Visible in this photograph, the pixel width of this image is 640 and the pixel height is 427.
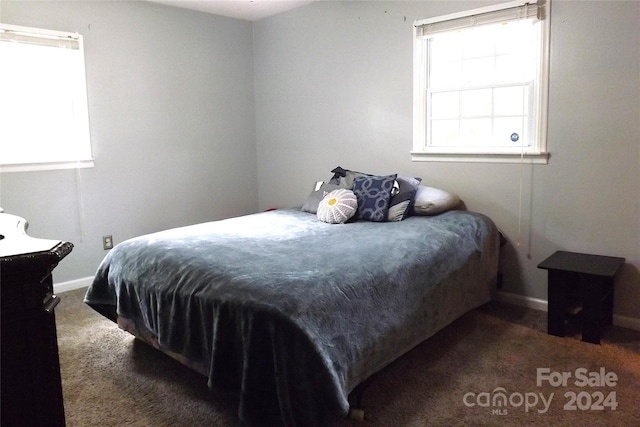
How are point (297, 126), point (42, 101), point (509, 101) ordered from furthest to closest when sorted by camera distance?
point (297, 126)
point (42, 101)
point (509, 101)

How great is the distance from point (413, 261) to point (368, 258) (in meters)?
0.26

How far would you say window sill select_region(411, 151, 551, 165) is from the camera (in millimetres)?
3174

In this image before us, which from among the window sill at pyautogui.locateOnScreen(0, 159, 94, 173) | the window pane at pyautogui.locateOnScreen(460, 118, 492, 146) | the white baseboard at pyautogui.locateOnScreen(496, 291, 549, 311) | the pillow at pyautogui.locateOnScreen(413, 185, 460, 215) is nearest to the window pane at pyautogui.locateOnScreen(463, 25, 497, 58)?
the window pane at pyautogui.locateOnScreen(460, 118, 492, 146)

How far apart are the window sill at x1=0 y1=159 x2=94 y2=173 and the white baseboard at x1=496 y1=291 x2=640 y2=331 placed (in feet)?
10.6

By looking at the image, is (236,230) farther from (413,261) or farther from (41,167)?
(41,167)

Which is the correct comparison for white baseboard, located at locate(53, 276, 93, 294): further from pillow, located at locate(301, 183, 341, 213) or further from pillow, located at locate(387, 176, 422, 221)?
pillow, located at locate(387, 176, 422, 221)

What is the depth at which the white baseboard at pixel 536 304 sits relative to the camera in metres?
2.94

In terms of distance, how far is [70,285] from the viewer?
3.86 metres

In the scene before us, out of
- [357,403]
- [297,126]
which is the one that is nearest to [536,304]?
[357,403]

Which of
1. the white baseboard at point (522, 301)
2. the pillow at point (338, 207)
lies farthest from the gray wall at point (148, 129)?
the white baseboard at point (522, 301)

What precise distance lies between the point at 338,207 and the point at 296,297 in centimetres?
148

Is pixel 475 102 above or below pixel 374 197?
above

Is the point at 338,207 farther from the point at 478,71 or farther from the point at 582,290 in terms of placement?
the point at 582,290

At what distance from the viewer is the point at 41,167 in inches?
144
